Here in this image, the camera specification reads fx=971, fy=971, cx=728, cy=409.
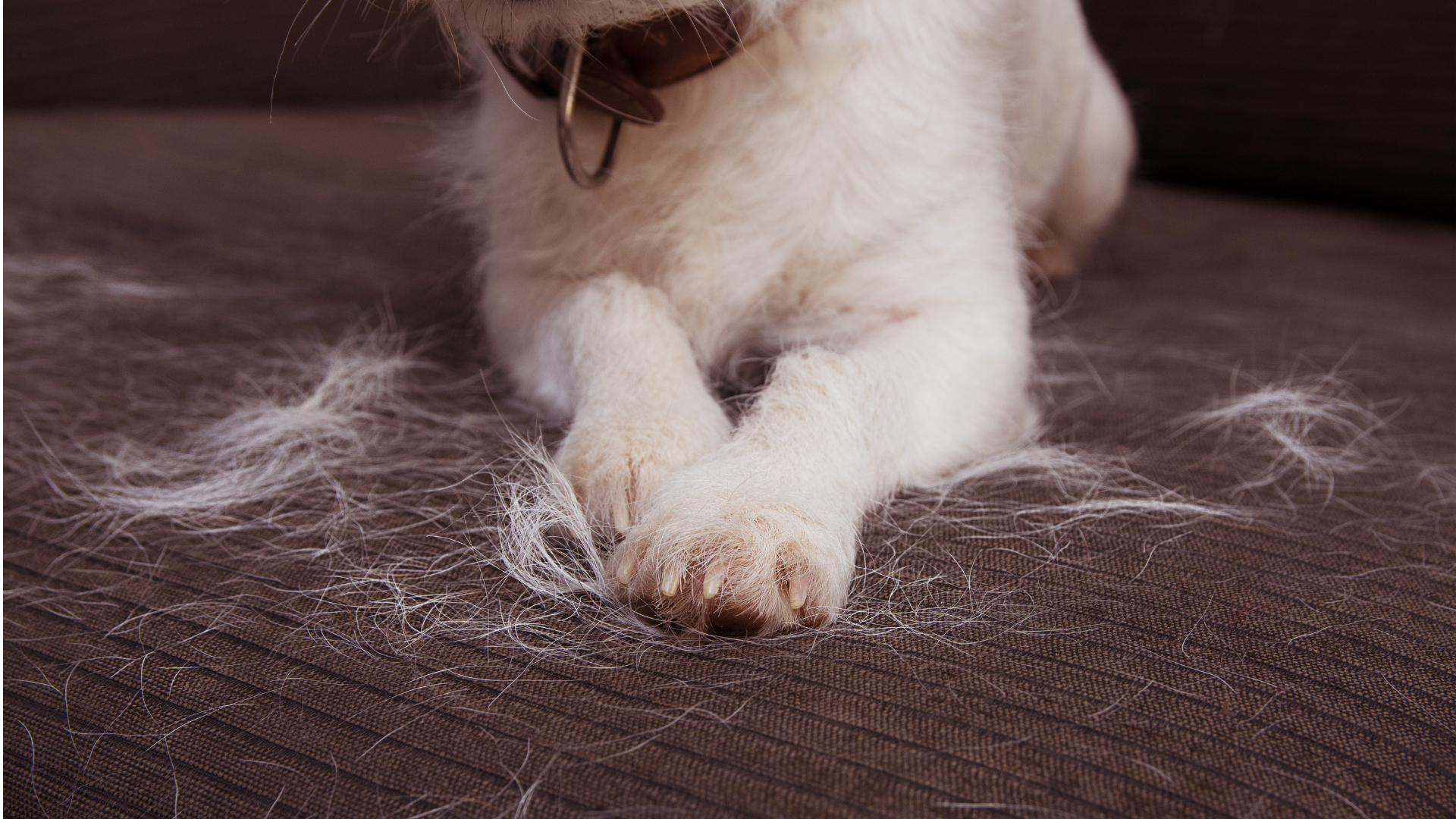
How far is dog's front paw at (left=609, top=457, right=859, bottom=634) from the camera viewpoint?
527 millimetres

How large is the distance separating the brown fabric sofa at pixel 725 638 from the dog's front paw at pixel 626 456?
0.06 metres

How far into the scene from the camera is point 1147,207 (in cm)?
189

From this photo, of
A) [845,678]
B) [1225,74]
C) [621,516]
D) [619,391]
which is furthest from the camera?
[1225,74]

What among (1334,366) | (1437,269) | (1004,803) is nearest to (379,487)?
(1004,803)

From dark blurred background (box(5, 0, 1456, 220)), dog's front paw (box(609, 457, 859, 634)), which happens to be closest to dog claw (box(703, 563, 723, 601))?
dog's front paw (box(609, 457, 859, 634))

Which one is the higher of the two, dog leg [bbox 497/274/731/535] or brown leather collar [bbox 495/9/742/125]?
brown leather collar [bbox 495/9/742/125]

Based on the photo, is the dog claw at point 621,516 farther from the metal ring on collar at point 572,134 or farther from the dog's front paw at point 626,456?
the metal ring on collar at point 572,134

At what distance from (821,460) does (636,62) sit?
13.4 inches

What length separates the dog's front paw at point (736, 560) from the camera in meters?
0.53

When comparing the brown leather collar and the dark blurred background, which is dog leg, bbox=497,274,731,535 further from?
the dark blurred background

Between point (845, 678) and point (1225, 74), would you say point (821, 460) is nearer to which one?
point (845, 678)

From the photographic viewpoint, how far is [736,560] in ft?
1.76

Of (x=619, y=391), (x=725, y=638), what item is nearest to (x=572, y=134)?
(x=619, y=391)

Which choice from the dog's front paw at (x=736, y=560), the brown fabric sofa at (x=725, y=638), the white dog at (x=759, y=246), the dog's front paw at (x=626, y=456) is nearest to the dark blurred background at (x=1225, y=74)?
the brown fabric sofa at (x=725, y=638)
